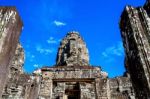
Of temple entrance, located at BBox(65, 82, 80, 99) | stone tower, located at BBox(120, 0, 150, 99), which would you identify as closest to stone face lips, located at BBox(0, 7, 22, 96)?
stone tower, located at BBox(120, 0, 150, 99)

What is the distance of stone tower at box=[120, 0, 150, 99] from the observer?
3.50m

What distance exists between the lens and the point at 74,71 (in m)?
14.2

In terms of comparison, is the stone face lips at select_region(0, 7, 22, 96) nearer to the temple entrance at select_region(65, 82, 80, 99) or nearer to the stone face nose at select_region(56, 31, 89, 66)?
the temple entrance at select_region(65, 82, 80, 99)

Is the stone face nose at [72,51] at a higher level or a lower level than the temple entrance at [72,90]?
higher

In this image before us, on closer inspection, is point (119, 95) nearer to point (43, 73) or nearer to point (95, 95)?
point (95, 95)

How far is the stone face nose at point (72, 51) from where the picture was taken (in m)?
19.0

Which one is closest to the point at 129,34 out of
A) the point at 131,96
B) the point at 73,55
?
the point at 131,96

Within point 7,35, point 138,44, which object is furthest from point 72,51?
A: point 7,35

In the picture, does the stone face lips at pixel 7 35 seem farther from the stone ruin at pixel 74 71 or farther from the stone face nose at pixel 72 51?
the stone face nose at pixel 72 51

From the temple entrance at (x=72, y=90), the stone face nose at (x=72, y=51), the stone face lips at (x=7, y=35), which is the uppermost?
the stone face nose at (x=72, y=51)

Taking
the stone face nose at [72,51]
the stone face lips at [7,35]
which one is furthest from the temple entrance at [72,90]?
the stone face lips at [7,35]

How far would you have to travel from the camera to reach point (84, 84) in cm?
1440

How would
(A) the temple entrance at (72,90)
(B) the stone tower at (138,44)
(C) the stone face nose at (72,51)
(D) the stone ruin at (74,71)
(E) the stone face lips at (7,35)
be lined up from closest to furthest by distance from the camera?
(E) the stone face lips at (7,35)
(D) the stone ruin at (74,71)
(B) the stone tower at (138,44)
(A) the temple entrance at (72,90)
(C) the stone face nose at (72,51)

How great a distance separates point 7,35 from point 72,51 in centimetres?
1704
